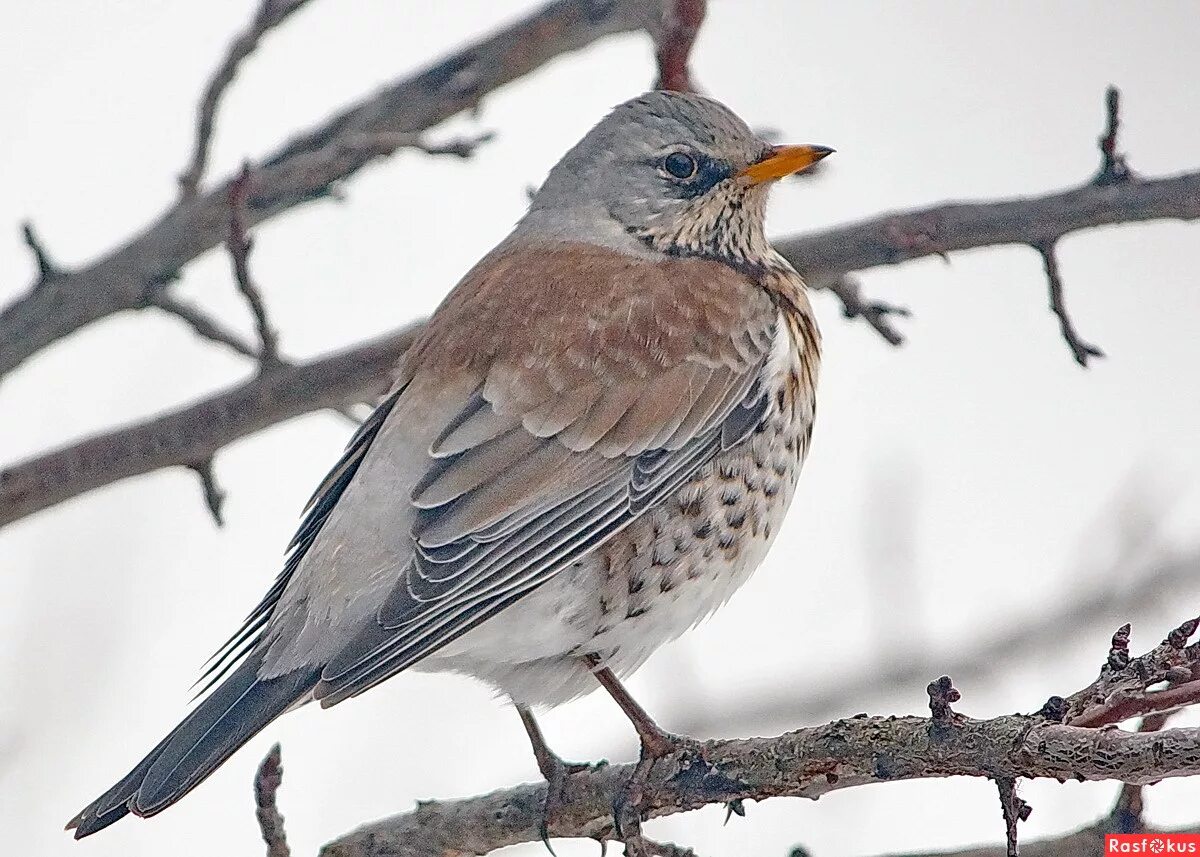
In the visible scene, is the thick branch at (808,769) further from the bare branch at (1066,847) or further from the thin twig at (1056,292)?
the thin twig at (1056,292)

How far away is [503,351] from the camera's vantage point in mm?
4191

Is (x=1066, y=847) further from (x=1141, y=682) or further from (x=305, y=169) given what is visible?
(x=305, y=169)

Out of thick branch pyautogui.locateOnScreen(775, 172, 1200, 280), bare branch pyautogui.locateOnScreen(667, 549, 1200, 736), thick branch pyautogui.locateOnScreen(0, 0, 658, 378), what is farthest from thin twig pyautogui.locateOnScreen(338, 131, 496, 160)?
bare branch pyautogui.locateOnScreen(667, 549, 1200, 736)

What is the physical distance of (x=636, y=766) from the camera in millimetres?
3750

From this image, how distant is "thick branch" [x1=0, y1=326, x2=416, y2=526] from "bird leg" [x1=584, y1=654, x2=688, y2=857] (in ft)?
3.72

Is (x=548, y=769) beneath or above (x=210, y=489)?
beneath

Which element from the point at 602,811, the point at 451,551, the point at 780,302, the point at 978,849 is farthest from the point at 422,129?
the point at 978,849

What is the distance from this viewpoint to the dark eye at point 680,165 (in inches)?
189

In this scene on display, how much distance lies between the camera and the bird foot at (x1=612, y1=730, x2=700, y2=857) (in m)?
3.55

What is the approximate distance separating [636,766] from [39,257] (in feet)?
7.47

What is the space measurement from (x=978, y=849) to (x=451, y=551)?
1.34 meters

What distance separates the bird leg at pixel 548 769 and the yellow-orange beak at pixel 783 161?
5.53 feet

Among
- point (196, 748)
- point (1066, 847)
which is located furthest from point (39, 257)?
point (1066, 847)

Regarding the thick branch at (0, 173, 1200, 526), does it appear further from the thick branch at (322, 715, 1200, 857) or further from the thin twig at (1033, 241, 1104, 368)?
the thick branch at (322, 715, 1200, 857)
